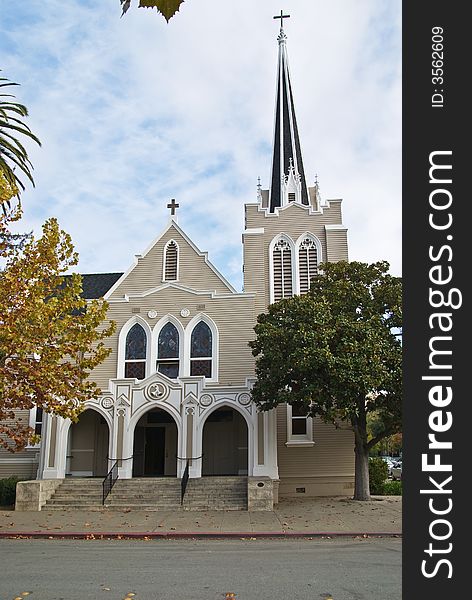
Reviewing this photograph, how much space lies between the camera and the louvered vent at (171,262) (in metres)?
28.7

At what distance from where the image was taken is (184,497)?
22.1 m

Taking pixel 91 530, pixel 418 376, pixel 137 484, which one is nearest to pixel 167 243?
pixel 137 484

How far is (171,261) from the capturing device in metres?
29.0

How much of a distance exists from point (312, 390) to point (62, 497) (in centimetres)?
936

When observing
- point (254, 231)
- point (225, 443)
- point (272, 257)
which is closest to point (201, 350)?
point (225, 443)

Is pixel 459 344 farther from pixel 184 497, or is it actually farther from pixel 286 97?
pixel 286 97

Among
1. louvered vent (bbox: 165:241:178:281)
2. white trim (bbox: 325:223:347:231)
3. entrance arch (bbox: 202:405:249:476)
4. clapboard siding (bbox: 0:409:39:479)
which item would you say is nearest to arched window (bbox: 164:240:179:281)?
louvered vent (bbox: 165:241:178:281)

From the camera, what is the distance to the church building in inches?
951

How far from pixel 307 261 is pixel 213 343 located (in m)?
5.97

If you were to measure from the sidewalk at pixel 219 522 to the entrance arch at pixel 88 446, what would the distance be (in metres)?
5.45

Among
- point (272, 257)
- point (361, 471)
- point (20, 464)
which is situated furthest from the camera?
point (272, 257)

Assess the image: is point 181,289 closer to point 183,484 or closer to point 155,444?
point 155,444

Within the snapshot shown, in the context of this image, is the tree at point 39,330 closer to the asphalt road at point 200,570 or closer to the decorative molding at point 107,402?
the asphalt road at point 200,570

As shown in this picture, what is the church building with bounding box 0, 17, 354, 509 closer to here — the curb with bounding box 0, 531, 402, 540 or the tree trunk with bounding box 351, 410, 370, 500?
the tree trunk with bounding box 351, 410, 370, 500
